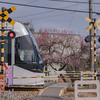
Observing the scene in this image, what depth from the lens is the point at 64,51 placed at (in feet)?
109

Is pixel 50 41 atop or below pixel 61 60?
atop

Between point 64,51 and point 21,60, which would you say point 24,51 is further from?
point 64,51

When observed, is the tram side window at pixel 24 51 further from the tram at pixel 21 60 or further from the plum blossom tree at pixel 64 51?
the plum blossom tree at pixel 64 51

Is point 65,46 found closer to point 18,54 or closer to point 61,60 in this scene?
point 61,60

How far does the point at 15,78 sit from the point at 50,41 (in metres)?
18.0

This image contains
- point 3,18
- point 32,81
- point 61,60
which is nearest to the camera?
point 3,18

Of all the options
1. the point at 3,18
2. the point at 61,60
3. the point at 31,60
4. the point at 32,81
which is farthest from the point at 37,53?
the point at 61,60

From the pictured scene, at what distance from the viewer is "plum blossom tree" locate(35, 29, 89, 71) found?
1229 inches

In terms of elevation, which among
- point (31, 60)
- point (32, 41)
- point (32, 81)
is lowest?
point (32, 81)

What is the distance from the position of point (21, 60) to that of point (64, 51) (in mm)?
18369

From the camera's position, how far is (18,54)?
15.3 m

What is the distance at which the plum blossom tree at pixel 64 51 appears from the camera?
31.2 m

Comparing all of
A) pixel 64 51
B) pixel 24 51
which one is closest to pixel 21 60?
pixel 24 51

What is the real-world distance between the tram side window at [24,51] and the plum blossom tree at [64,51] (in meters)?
15.7
